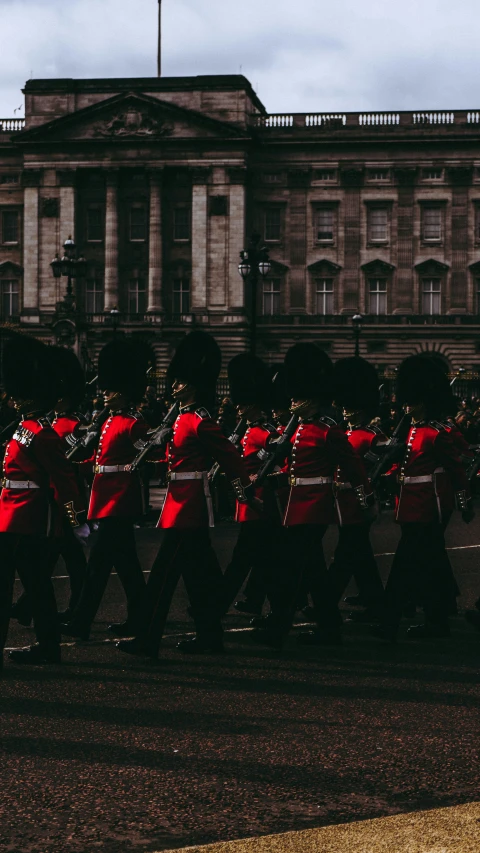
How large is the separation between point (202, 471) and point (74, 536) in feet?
6.21

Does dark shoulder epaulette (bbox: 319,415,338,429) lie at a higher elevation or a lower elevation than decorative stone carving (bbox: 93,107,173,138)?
lower

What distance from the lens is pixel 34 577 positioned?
7660 mm

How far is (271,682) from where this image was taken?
707cm

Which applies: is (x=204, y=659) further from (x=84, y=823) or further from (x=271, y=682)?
(x=84, y=823)

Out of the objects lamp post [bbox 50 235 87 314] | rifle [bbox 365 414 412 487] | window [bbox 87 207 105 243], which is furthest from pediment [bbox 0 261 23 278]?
rifle [bbox 365 414 412 487]

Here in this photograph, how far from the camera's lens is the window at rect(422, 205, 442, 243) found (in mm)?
57219

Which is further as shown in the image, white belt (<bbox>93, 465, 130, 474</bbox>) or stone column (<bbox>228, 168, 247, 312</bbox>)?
stone column (<bbox>228, 168, 247, 312</bbox>)

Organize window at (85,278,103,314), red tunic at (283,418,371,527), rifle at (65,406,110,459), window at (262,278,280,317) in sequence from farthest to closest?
window at (85,278,103,314) → window at (262,278,280,317) → rifle at (65,406,110,459) → red tunic at (283,418,371,527)

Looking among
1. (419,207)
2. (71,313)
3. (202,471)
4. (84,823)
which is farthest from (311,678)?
(419,207)

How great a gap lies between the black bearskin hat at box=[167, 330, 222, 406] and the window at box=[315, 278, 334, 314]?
49.6 metres

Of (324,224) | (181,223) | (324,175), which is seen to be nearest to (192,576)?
(324,175)

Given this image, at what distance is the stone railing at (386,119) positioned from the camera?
56.9 metres

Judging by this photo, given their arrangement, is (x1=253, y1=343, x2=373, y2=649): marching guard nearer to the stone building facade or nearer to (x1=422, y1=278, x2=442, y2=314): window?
the stone building facade

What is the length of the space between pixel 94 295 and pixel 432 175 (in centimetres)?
1539
